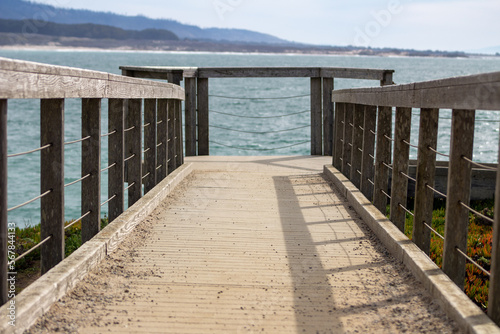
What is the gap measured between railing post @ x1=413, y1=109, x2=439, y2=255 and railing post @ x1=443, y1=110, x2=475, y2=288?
1.69 feet

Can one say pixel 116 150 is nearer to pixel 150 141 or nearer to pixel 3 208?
pixel 150 141

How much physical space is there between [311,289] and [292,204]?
8.61 feet

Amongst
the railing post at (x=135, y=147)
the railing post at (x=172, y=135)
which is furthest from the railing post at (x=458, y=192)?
the railing post at (x=172, y=135)

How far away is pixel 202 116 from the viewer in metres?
9.93

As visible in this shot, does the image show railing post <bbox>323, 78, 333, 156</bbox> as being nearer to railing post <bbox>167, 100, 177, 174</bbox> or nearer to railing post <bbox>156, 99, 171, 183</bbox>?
railing post <bbox>167, 100, 177, 174</bbox>

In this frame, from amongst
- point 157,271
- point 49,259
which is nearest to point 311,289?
point 157,271

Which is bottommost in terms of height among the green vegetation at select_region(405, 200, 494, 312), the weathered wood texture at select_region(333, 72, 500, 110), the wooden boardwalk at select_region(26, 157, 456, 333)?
the green vegetation at select_region(405, 200, 494, 312)

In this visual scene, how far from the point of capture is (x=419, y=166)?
12.9 ft

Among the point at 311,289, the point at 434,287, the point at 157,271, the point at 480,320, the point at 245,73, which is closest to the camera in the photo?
the point at 480,320

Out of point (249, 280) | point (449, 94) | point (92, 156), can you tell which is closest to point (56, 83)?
point (92, 156)

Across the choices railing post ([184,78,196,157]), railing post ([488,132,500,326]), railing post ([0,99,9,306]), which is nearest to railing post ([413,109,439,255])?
railing post ([488,132,500,326])

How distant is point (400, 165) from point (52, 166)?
2397 millimetres

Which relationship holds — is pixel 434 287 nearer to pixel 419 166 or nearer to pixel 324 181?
pixel 419 166

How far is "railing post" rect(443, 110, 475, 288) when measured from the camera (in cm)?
316
